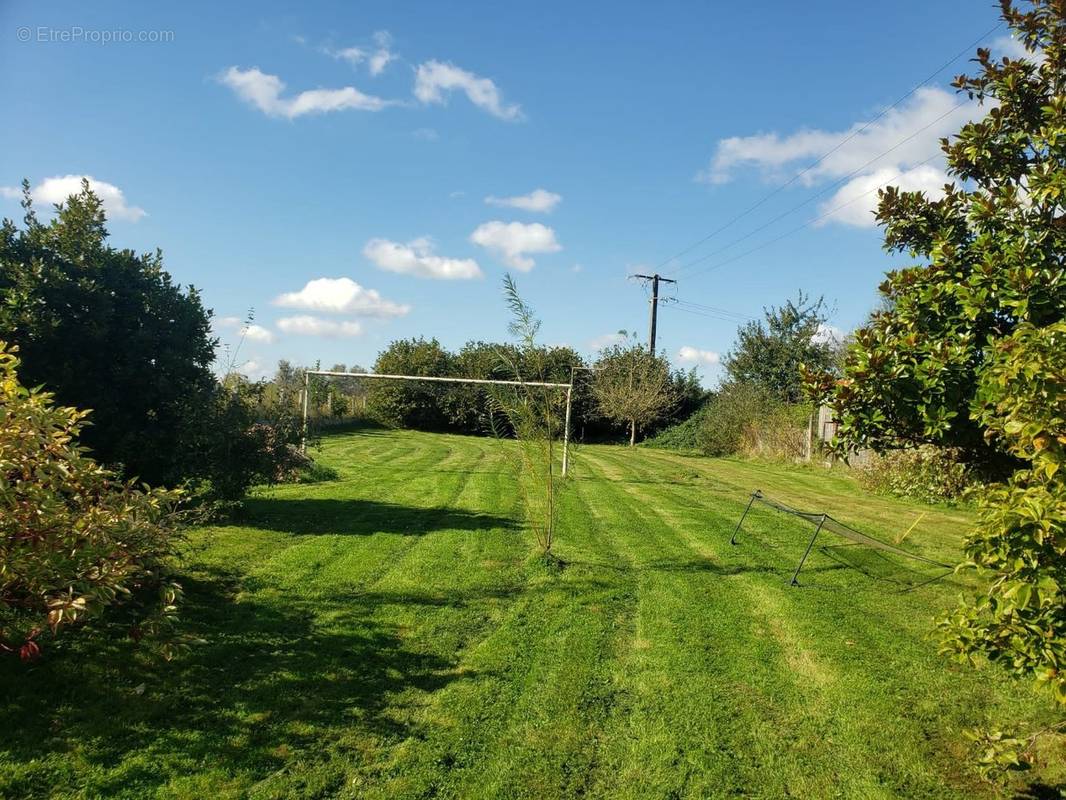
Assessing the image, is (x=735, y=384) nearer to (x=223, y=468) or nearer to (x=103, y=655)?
(x=223, y=468)

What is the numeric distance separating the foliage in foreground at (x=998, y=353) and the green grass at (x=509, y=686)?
5.09ft

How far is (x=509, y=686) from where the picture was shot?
4.91m

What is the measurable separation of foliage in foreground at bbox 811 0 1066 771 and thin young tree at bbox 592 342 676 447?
86.5 feet

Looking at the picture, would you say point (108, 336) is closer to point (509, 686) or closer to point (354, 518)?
point (354, 518)

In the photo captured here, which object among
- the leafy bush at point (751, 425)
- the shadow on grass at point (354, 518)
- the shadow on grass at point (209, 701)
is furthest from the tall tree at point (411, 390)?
the shadow on grass at point (209, 701)

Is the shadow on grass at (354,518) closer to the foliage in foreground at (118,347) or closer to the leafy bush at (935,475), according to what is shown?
the foliage in foreground at (118,347)

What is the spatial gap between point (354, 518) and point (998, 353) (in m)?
8.81

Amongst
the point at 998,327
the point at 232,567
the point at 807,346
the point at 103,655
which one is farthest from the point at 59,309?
the point at 807,346

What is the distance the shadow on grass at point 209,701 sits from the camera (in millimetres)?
3676

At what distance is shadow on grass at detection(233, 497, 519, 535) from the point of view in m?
9.43

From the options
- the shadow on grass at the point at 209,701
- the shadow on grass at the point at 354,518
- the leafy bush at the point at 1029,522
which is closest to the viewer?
the leafy bush at the point at 1029,522

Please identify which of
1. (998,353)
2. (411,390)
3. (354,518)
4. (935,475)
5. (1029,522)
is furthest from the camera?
(411,390)

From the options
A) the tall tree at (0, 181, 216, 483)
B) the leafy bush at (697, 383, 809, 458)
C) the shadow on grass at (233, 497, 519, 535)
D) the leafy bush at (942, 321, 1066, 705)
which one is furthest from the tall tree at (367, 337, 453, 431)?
the leafy bush at (942, 321, 1066, 705)

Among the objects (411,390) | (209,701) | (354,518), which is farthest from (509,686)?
(411,390)
